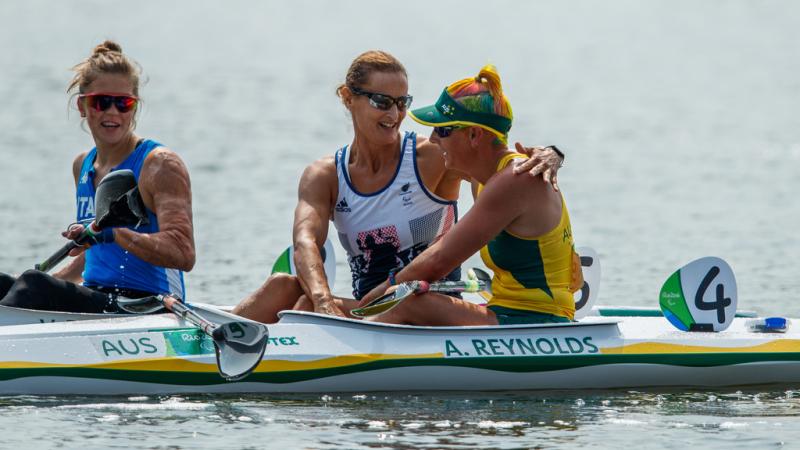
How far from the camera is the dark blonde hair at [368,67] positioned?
9727 millimetres

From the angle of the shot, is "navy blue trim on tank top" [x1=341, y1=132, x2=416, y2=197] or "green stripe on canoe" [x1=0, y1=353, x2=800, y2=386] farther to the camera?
"navy blue trim on tank top" [x1=341, y1=132, x2=416, y2=197]

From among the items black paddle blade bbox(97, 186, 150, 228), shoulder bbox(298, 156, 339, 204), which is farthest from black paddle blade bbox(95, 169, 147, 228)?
shoulder bbox(298, 156, 339, 204)

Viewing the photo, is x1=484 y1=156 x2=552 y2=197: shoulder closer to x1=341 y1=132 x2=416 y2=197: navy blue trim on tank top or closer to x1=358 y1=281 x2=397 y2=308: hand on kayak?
x1=358 y1=281 x2=397 y2=308: hand on kayak

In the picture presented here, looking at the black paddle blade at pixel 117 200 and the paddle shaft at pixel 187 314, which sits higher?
the black paddle blade at pixel 117 200

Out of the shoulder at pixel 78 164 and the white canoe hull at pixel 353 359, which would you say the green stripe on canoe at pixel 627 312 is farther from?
the shoulder at pixel 78 164

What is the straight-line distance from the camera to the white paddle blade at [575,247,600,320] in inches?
422

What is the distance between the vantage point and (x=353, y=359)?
31.1ft

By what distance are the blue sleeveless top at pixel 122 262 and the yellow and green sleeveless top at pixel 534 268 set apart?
2.10 m

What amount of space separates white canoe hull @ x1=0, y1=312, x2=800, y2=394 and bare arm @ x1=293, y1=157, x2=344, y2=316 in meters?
0.17

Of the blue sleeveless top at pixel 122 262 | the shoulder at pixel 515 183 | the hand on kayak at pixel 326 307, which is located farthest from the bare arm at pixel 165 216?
the shoulder at pixel 515 183

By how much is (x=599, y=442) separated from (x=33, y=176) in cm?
1677

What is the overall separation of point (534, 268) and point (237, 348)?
5.87 feet

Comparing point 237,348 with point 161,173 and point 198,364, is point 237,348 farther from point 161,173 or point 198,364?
point 161,173

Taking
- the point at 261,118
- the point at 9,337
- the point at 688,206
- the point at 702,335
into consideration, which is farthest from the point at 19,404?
the point at 261,118
